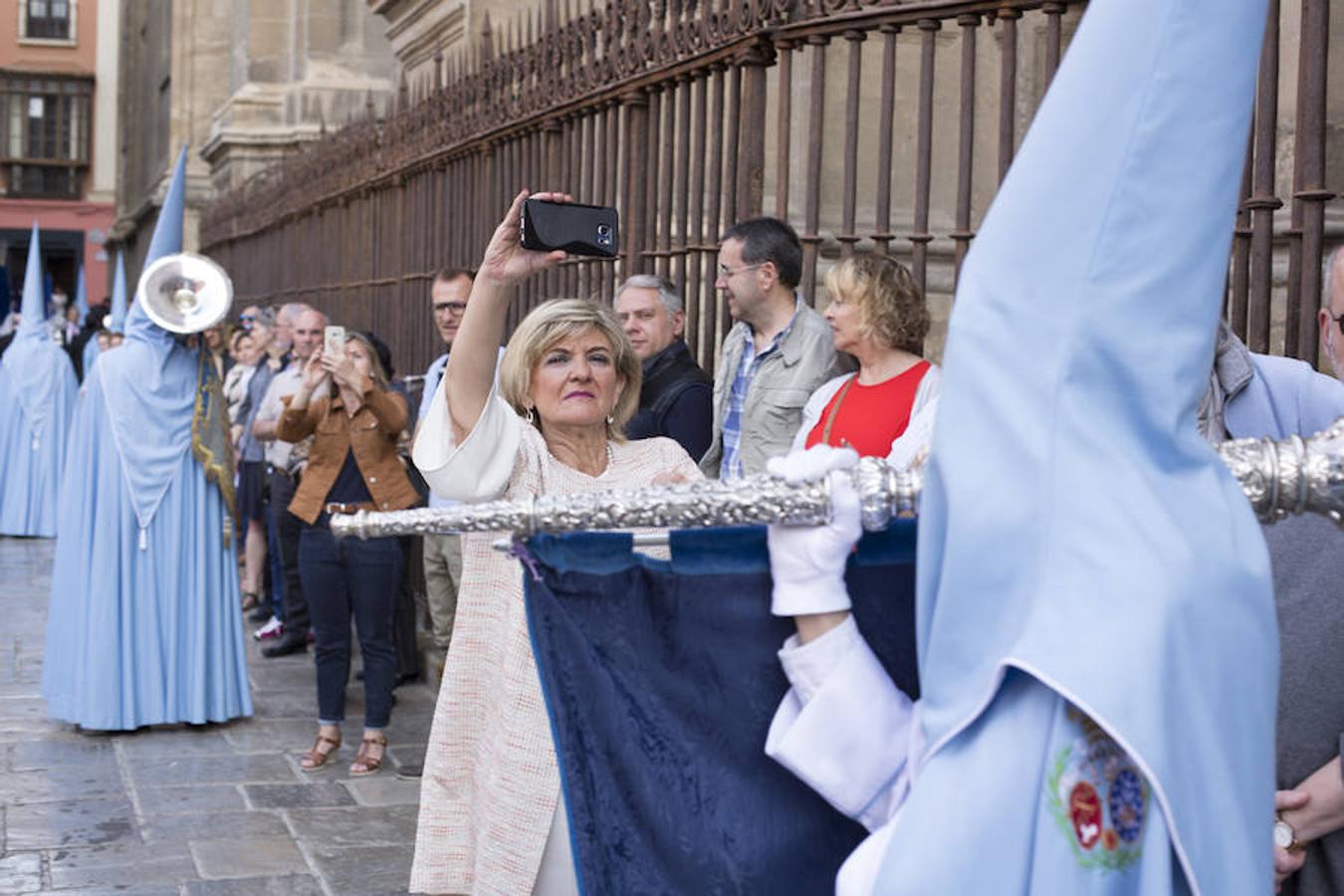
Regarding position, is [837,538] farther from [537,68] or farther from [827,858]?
[537,68]

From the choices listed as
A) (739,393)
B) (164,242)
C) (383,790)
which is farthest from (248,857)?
(164,242)

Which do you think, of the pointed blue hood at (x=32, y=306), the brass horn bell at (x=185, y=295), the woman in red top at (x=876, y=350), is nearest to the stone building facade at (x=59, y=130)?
the pointed blue hood at (x=32, y=306)

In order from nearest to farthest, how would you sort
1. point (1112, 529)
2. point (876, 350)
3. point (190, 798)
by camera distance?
point (1112, 529) < point (876, 350) < point (190, 798)

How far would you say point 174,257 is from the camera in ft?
26.3

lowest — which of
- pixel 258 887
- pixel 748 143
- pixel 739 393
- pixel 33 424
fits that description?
pixel 258 887

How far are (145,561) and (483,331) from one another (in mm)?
5137

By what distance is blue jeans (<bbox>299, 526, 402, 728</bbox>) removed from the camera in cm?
710

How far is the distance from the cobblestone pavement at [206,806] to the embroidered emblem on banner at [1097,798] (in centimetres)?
417

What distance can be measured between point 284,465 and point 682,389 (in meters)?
3.65

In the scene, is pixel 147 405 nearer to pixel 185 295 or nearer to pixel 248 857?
pixel 185 295

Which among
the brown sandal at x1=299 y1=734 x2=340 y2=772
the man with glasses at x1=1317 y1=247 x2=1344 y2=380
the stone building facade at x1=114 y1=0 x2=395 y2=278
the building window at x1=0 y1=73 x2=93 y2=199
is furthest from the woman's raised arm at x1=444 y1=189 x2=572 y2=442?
the building window at x1=0 y1=73 x2=93 y2=199

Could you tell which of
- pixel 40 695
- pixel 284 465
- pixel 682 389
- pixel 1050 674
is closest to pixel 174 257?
pixel 284 465

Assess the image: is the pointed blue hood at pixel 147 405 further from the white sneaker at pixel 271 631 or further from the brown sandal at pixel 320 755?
the white sneaker at pixel 271 631

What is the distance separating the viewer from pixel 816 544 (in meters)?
1.99
